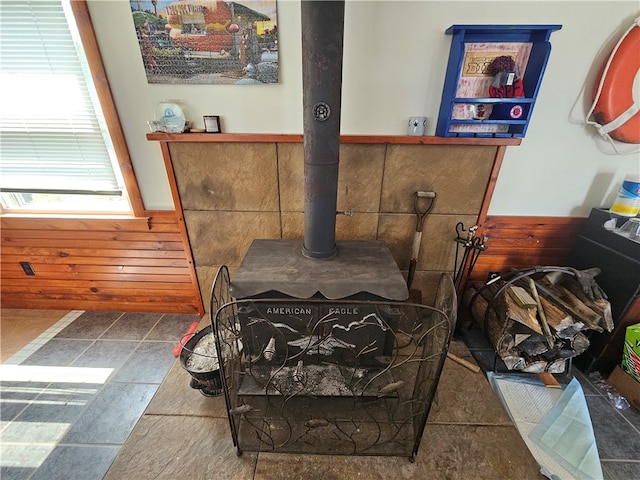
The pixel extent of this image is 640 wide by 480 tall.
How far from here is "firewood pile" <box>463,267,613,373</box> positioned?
1371 millimetres

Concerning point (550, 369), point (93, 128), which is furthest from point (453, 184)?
point (93, 128)

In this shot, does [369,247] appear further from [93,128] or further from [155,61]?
[93,128]

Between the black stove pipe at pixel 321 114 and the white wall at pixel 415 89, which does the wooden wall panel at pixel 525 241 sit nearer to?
the white wall at pixel 415 89

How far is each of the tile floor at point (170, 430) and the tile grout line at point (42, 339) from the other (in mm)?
11

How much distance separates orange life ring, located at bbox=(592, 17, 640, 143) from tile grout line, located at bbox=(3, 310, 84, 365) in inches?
133

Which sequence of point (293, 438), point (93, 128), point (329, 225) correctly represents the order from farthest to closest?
point (93, 128) → point (329, 225) → point (293, 438)

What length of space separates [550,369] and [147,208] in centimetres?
247

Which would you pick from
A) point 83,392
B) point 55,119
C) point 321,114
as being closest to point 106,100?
point 55,119

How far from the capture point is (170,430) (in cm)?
125

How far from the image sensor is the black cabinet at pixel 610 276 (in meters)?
1.37

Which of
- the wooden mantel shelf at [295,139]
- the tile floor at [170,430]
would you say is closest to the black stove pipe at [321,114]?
the wooden mantel shelf at [295,139]

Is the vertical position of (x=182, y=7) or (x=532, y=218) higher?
(x=182, y=7)

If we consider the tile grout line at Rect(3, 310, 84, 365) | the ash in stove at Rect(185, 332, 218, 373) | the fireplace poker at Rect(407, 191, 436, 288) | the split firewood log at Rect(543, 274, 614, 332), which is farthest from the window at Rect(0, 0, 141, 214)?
the split firewood log at Rect(543, 274, 614, 332)

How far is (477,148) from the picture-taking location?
1.45 m
